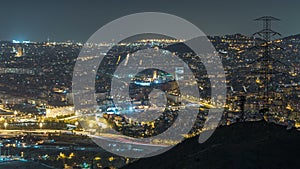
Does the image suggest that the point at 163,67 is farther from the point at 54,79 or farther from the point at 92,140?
the point at 92,140

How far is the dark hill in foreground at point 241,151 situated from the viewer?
490 cm

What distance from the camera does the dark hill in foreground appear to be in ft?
16.1

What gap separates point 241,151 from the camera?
5137 millimetres

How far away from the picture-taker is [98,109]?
2317 centimetres

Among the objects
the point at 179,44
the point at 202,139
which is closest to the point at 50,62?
the point at 179,44

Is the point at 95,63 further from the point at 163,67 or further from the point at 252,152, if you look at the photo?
Answer: the point at 252,152

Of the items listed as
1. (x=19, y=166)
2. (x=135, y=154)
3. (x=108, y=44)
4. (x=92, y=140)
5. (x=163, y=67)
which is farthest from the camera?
(x=108, y=44)

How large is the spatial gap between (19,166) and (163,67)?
20.3 m

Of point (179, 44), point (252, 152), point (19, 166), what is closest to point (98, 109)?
point (179, 44)

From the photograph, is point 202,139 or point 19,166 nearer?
point 202,139

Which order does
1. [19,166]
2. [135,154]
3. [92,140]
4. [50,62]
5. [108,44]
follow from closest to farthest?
1. [19,166]
2. [135,154]
3. [92,140]
4. [108,44]
5. [50,62]

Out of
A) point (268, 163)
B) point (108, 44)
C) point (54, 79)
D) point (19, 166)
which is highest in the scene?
point (108, 44)

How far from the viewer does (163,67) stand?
2958 cm

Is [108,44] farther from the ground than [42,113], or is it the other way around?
[108,44]
